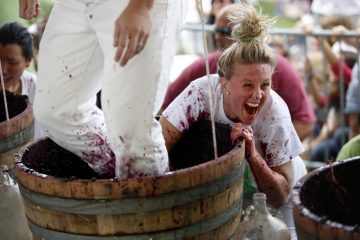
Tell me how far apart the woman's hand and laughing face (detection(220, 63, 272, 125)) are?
0.69ft

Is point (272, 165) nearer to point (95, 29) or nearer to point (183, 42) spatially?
point (95, 29)

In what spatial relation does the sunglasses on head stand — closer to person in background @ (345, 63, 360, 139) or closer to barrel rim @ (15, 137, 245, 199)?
person in background @ (345, 63, 360, 139)

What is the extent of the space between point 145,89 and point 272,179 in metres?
0.96

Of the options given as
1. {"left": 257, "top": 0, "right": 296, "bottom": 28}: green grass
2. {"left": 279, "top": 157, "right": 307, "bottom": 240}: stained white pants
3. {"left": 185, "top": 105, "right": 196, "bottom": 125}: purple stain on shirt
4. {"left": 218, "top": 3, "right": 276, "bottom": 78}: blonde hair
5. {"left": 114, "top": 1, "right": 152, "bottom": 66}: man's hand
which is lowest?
{"left": 257, "top": 0, "right": 296, "bottom": 28}: green grass

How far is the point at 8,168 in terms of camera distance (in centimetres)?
342

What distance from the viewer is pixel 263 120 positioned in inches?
129

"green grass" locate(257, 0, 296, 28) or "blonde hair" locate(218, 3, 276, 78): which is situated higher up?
"blonde hair" locate(218, 3, 276, 78)

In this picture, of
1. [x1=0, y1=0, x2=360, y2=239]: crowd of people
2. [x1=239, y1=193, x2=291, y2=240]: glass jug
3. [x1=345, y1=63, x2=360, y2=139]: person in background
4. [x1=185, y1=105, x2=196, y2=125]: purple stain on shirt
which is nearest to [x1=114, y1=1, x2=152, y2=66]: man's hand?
[x1=0, y1=0, x2=360, y2=239]: crowd of people

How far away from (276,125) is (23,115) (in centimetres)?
109

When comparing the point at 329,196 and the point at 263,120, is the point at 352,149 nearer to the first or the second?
the point at 263,120

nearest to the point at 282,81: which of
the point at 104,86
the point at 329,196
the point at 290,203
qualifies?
the point at 290,203

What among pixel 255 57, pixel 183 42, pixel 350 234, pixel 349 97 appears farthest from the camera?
pixel 183 42

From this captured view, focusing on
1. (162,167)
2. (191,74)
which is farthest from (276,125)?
(191,74)

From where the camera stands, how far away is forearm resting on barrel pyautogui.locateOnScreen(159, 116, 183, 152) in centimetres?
328
